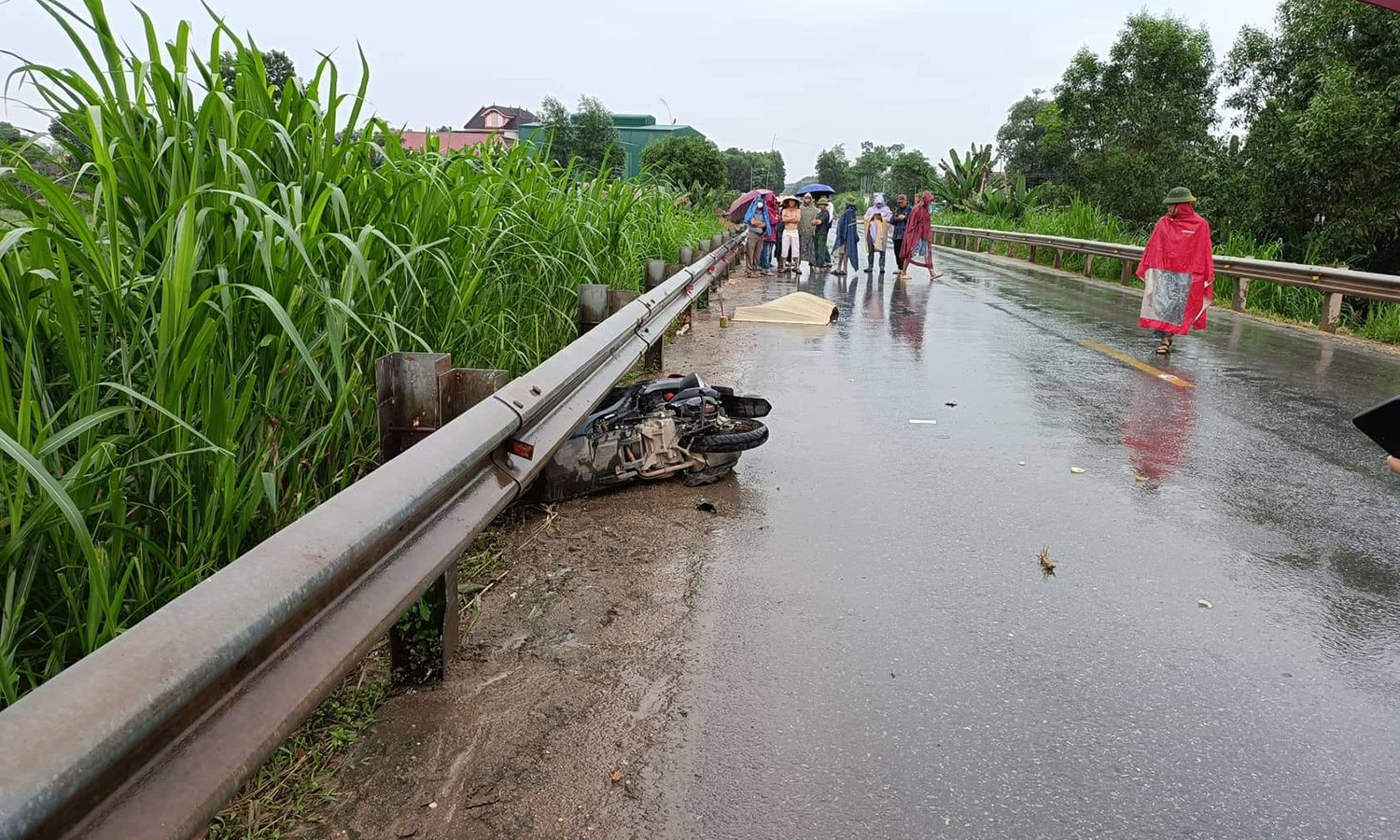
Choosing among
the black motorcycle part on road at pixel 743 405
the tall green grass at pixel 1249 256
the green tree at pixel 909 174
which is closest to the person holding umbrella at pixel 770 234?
the tall green grass at pixel 1249 256

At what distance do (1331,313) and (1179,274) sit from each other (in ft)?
10.9

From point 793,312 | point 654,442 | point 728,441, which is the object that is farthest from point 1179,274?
point 654,442

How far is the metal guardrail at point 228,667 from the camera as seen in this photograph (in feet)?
3.61

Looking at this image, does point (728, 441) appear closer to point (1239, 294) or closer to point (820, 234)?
point (1239, 294)

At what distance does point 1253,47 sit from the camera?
20.1 metres

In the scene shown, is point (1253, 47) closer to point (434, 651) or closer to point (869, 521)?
point (869, 521)

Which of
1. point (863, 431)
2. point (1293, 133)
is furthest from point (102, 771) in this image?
point (1293, 133)

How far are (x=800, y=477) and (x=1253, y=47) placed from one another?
19.7m

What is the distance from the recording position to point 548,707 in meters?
2.80

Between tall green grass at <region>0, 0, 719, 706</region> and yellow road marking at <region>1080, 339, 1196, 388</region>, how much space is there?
6637mm

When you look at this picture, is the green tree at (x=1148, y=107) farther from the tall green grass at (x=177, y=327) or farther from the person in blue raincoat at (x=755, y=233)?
the tall green grass at (x=177, y=327)

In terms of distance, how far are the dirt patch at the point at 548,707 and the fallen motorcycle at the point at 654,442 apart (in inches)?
13.0

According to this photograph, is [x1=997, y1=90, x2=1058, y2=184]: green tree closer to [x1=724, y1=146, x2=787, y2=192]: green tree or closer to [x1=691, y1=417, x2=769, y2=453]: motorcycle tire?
[x1=724, y1=146, x2=787, y2=192]: green tree

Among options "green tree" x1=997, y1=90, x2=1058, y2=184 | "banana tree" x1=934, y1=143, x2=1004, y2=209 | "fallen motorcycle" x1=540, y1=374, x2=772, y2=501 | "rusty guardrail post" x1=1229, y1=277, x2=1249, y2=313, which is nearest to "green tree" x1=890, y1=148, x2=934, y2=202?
"green tree" x1=997, y1=90, x2=1058, y2=184
